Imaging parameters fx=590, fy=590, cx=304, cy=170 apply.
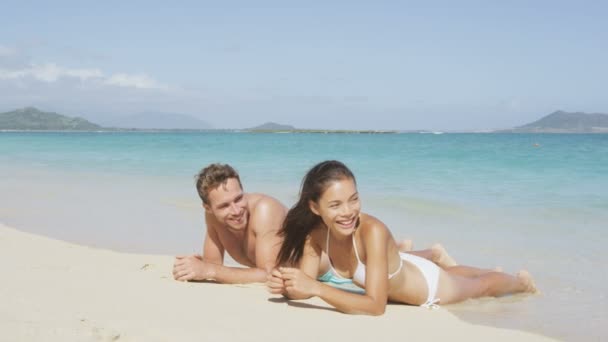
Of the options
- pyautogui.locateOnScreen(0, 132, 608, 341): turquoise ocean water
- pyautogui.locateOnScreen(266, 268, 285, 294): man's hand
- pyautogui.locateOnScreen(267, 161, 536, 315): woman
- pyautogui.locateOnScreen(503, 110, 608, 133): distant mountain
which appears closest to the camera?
pyautogui.locateOnScreen(267, 161, 536, 315): woman

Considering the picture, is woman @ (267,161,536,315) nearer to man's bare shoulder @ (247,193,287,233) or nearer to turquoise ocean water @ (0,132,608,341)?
turquoise ocean water @ (0,132,608,341)

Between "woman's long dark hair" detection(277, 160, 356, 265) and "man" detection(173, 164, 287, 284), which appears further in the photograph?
"man" detection(173, 164, 287, 284)

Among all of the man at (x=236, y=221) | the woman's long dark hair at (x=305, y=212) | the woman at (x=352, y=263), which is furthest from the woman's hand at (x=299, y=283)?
the man at (x=236, y=221)

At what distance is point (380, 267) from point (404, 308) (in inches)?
25.6

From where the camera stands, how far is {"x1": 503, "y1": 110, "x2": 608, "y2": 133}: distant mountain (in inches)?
5404

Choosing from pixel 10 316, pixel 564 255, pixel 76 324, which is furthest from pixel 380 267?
pixel 564 255

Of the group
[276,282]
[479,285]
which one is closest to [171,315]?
[276,282]

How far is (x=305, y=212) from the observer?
4.25 metres

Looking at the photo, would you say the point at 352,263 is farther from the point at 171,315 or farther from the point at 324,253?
the point at 171,315

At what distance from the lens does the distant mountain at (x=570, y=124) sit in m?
137

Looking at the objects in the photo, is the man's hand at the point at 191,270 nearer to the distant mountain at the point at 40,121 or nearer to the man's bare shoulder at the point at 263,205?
the man's bare shoulder at the point at 263,205

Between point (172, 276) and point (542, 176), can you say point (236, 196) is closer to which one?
point (172, 276)

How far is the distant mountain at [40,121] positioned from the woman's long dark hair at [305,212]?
521ft

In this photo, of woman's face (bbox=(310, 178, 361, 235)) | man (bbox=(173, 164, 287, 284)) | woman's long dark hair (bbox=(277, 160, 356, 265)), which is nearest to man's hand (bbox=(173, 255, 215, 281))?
man (bbox=(173, 164, 287, 284))
